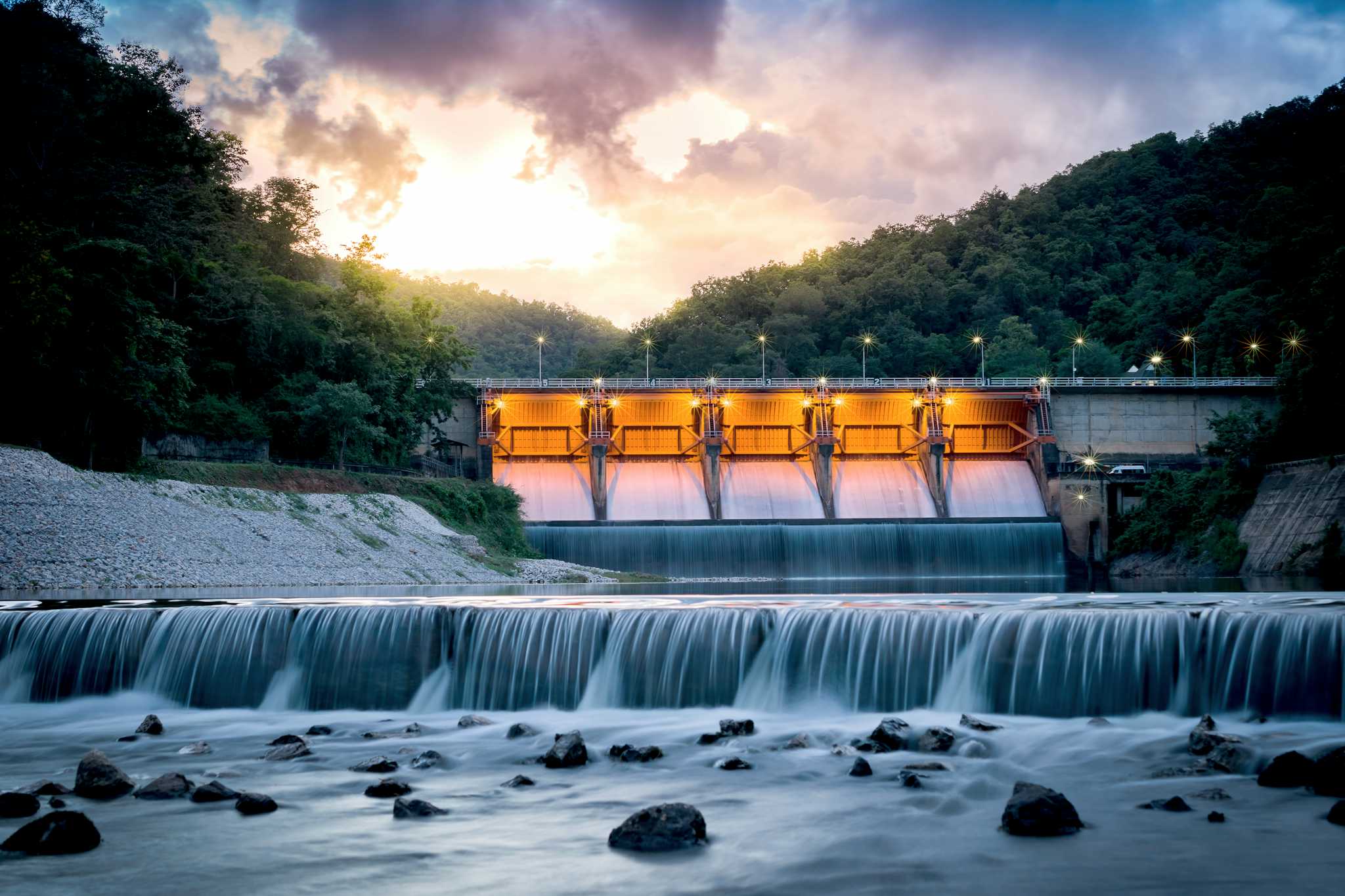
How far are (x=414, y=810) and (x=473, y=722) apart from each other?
589 centimetres

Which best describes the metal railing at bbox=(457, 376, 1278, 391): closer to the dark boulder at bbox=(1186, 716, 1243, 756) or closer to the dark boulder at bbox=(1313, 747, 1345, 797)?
the dark boulder at bbox=(1186, 716, 1243, 756)

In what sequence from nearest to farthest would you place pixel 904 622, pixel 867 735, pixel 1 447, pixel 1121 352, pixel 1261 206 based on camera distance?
1. pixel 867 735
2. pixel 904 622
3. pixel 1 447
4. pixel 1261 206
5. pixel 1121 352

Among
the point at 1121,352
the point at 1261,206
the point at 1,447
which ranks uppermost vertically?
the point at 1261,206

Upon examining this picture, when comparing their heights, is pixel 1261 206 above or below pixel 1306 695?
above

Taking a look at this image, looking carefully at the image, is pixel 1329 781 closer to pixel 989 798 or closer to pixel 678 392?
pixel 989 798

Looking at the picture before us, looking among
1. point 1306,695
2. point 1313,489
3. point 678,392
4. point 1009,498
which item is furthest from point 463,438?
point 1306,695

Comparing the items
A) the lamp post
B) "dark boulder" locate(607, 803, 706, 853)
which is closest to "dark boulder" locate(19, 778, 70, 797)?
"dark boulder" locate(607, 803, 706, 853)

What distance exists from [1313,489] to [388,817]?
1863 inches

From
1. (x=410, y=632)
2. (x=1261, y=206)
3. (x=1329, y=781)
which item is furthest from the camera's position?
(x=1261, y=206)

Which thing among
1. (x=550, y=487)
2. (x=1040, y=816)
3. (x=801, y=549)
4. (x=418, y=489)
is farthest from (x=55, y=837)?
(x=550, y=487)

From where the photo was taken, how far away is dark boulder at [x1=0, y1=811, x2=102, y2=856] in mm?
8594

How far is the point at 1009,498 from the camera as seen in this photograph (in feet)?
209

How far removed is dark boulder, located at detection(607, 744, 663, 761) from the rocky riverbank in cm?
2355

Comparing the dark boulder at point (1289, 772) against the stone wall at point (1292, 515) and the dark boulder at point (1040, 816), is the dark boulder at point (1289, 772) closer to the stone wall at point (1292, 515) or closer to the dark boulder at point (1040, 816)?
the dark boulder at point (1040, 816)
